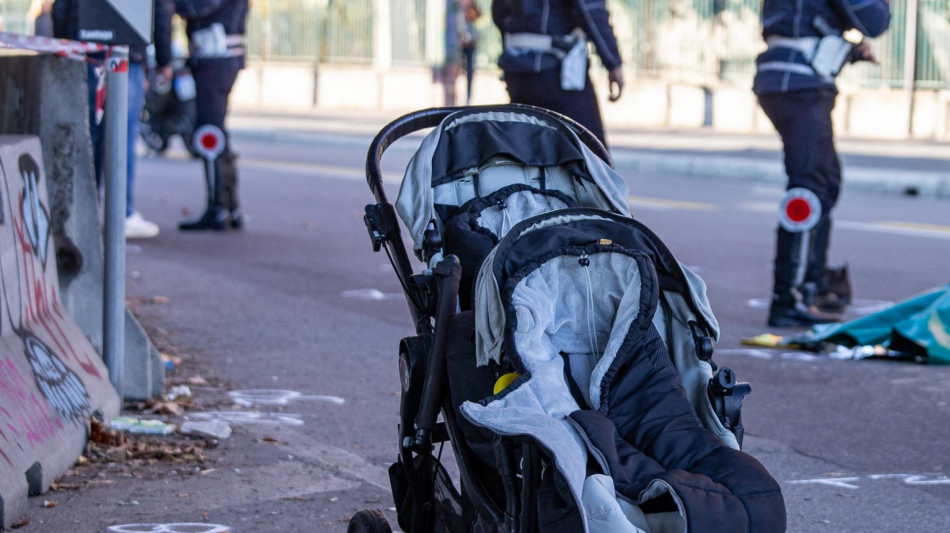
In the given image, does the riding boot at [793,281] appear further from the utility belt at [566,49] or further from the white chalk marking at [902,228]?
the white chalk marking at [902,228]

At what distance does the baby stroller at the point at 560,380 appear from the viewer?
10.1 feet

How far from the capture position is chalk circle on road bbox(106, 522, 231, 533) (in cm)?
421

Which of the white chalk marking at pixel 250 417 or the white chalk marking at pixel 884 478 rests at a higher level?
the white chalk marking at pixel 250 417

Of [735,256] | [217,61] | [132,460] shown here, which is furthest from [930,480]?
[217,61]

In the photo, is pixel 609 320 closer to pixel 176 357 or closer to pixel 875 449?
pixel 875 449

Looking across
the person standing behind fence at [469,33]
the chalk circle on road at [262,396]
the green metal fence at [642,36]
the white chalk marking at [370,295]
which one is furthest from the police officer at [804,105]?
the person standing behind fence at [469,33]

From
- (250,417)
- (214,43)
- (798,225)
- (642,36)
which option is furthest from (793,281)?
(642,36)

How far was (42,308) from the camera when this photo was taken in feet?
16.7

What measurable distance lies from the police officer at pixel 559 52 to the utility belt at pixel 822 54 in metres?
0.95

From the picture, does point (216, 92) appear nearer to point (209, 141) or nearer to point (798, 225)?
point (209, 141)

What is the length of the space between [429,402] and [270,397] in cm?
245

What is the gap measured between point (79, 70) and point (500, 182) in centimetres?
194

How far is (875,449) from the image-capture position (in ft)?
17.6

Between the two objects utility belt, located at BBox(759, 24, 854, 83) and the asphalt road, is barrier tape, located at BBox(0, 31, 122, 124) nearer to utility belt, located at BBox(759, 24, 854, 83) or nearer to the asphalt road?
the asphalt road
